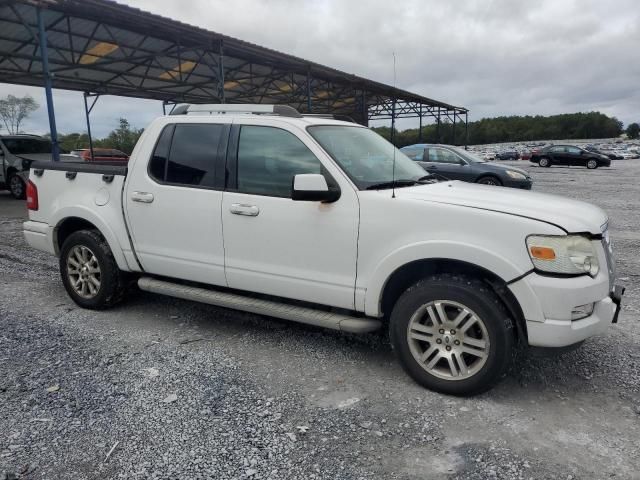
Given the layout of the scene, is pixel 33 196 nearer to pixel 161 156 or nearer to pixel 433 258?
pixel 161 156

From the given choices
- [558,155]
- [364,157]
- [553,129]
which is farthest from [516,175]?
[553,129]

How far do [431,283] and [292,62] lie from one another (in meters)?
15.1

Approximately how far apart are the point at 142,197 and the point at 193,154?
1.96 feet

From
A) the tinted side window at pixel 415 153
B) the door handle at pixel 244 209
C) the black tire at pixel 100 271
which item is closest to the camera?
the door handle at pixel 244 209

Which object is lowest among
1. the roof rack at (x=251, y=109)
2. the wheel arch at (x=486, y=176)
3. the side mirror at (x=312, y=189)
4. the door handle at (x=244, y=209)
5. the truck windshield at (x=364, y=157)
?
the wheel arch at (x=486, y=176)

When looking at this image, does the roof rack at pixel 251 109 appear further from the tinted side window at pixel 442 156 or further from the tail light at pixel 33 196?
the tinted side window at pixel 442 156

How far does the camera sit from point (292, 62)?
16.5 m

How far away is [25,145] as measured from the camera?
1388 cm

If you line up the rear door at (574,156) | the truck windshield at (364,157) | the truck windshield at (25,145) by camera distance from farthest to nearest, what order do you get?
the rear door at (574,156), the truck windshield at (25,145), the truck windshield at (364,157)

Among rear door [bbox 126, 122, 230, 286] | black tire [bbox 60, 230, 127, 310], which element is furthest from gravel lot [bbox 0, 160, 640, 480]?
rear door [bbox 126, 122, 230, 286]

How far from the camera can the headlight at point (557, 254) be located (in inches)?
107

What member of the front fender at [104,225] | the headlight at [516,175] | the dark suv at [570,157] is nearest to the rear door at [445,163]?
the headlight at [516,175]

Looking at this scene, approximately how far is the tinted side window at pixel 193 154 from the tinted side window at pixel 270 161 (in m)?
0.28

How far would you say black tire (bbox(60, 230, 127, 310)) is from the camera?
14.5 feet
